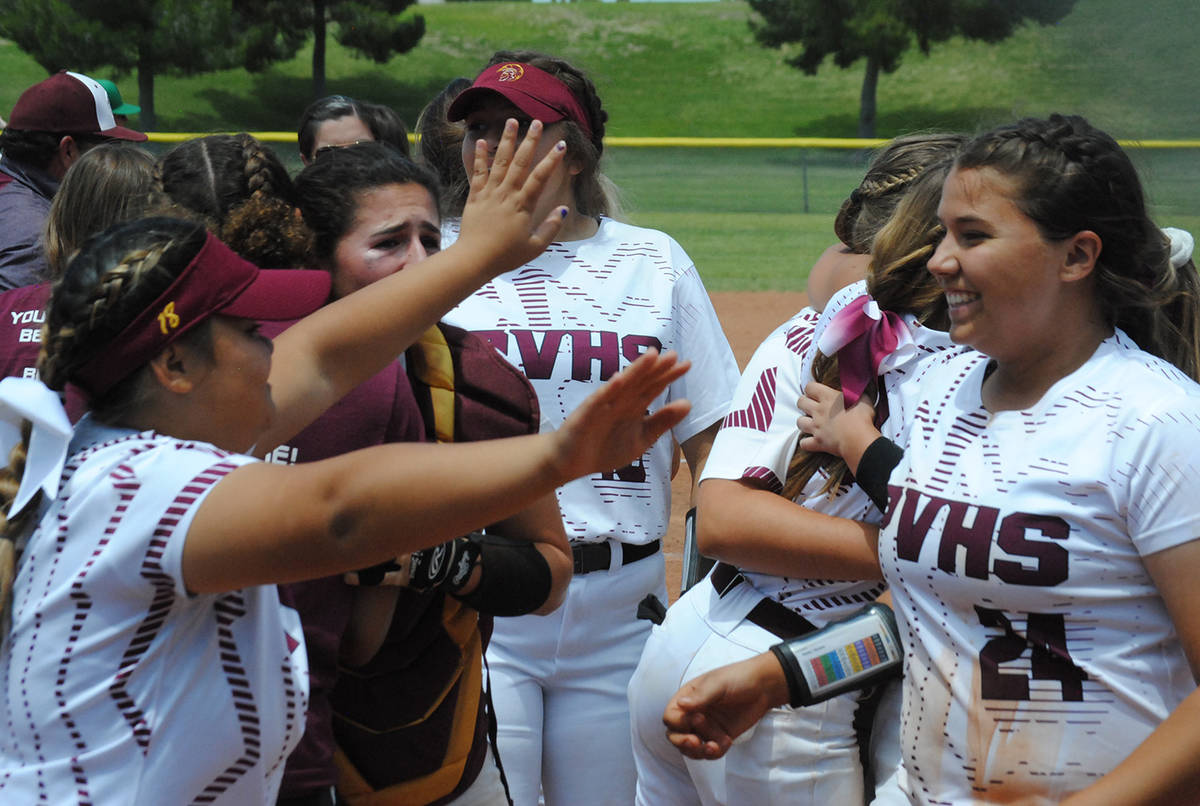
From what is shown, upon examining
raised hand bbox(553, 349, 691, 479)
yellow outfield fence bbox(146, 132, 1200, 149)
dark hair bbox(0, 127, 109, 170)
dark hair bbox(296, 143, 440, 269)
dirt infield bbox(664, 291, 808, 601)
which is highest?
raised hand bbox(553, 349, 691, 479)

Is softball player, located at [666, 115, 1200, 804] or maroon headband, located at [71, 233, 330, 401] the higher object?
maroon headband, located at [71, 233, 330, 401]

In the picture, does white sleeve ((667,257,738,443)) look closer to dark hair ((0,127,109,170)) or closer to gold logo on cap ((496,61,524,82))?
gold logo on cap ((496,61,524,82))

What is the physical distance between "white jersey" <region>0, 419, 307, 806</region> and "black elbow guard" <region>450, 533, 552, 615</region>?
2.06ft

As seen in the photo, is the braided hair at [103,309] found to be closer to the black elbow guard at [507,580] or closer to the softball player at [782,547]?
the black elbow guard at [507,580]

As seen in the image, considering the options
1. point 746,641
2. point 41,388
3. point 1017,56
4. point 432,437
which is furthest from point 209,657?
point 1017,56

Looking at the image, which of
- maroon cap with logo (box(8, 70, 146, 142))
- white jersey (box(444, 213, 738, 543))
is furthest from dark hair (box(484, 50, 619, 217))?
maroon cap with logo (box(8, 70, 146, 142))

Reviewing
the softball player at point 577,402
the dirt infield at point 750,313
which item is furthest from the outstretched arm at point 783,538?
the dirt infield at point 750,313

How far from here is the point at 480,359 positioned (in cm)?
251

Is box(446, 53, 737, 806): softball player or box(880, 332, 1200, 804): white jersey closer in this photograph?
box(880, 332, 1200, 804): white jersey

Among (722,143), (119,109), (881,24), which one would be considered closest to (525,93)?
(119,109)

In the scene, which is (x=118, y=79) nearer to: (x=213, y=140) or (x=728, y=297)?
(x=728, y=297)

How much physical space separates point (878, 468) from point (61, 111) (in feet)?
12.8

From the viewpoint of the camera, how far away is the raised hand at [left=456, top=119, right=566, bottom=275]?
2125mm

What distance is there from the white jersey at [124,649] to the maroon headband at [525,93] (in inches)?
70.8
